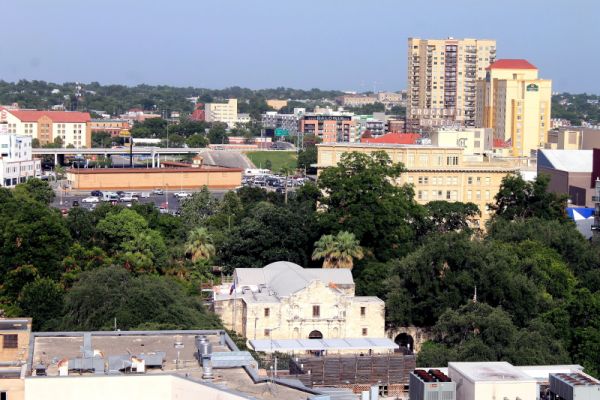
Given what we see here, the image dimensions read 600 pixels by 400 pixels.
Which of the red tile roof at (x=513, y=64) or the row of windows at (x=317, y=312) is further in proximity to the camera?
the red tile roof at (x=513, y=64)

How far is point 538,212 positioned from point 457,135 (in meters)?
17.4

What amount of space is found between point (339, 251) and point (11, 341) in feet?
113

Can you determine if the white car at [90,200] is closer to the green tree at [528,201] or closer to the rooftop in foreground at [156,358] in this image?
the green tree at [528,201]

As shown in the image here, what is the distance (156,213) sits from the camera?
7912 cm

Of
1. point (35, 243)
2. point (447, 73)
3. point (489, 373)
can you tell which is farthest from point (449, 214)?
point (447, 73)

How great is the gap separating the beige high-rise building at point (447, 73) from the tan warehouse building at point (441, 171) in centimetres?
9732

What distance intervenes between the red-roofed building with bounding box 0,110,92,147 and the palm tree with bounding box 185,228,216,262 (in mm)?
122021

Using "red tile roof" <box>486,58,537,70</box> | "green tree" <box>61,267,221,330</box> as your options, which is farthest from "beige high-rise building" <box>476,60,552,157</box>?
"green tree" <box>61,267,221,330</box>

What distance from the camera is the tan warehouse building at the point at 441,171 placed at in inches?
3521

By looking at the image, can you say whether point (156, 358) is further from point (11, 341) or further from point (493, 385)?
point (493, 385)

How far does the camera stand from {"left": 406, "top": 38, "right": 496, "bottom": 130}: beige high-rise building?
626 ft

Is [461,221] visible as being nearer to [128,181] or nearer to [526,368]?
[526,368]

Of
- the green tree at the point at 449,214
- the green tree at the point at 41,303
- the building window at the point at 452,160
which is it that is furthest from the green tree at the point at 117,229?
the building window at the point at 452,160

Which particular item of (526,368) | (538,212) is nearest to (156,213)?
(538,212)
